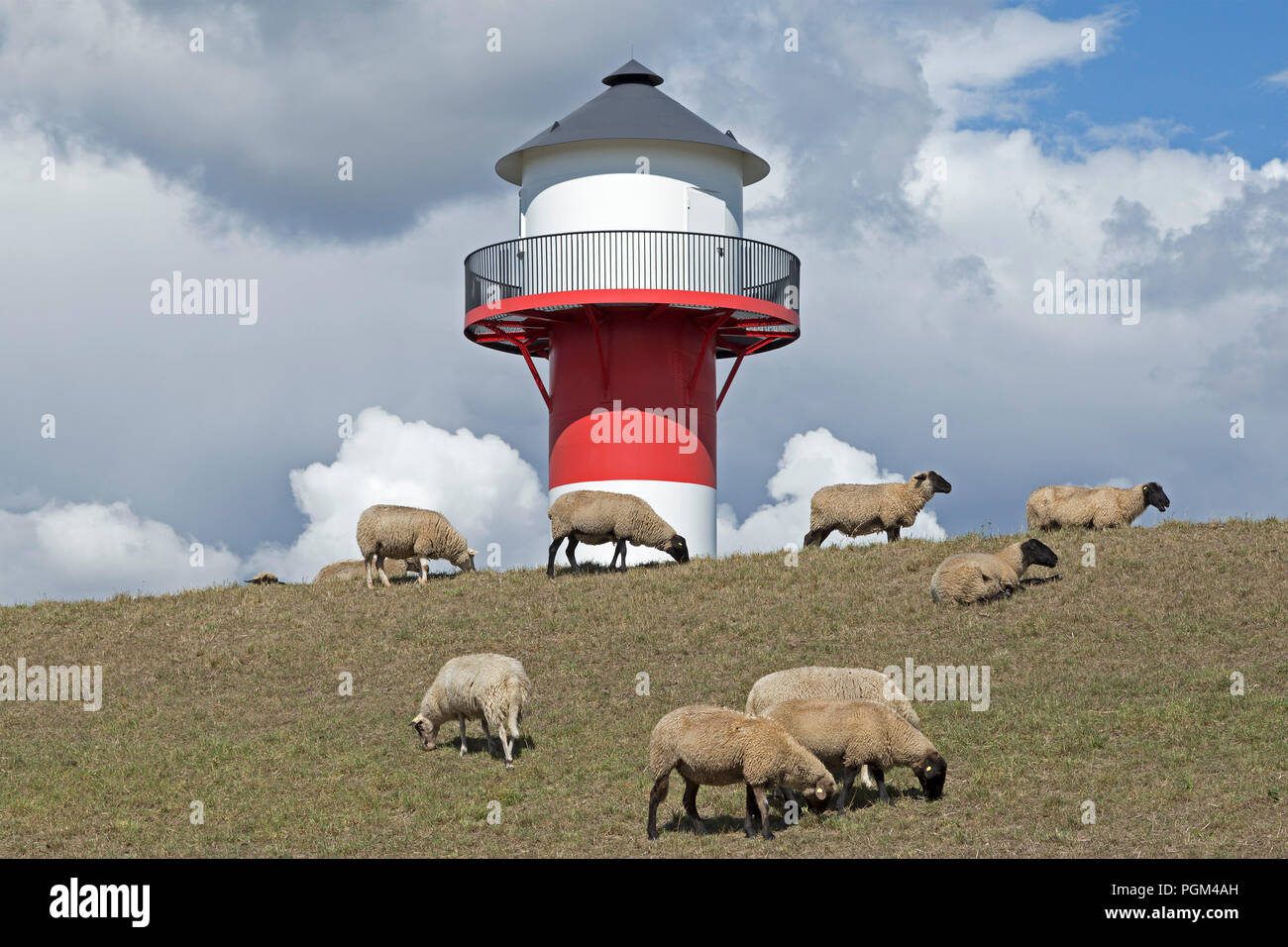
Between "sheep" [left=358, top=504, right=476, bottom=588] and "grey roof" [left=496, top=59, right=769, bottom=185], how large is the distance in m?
10.1

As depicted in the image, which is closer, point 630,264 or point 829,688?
point 829,688

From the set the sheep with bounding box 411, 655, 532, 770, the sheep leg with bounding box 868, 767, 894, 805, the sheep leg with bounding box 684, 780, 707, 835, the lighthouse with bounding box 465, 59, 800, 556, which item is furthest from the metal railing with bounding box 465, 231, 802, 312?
the sheep leg with bounding box 684, 780, 707, 835

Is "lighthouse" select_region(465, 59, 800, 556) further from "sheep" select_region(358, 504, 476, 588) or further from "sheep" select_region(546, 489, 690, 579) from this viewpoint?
"sheep" select_region(358, 504, 476, 588)

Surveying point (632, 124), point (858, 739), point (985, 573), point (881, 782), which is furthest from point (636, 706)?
point (632, 124)

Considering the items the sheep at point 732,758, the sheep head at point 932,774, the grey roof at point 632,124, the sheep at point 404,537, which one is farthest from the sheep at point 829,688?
the grey roof at point 632,124

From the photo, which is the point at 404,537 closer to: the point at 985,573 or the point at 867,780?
the point at 985,573

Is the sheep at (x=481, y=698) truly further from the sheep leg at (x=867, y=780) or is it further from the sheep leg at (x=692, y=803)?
the sheep leg at (x=867, y=780)

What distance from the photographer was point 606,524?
31.2m

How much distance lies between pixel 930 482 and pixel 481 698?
16.3m

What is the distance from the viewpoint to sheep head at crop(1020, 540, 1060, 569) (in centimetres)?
2614

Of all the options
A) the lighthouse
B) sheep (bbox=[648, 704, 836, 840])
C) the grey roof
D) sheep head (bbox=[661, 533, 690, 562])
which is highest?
the grey roof

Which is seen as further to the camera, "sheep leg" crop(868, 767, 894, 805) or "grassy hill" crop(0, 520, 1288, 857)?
"sheep leg" crop(868, 767, 894, 805)

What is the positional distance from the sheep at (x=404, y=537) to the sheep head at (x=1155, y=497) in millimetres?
14096
